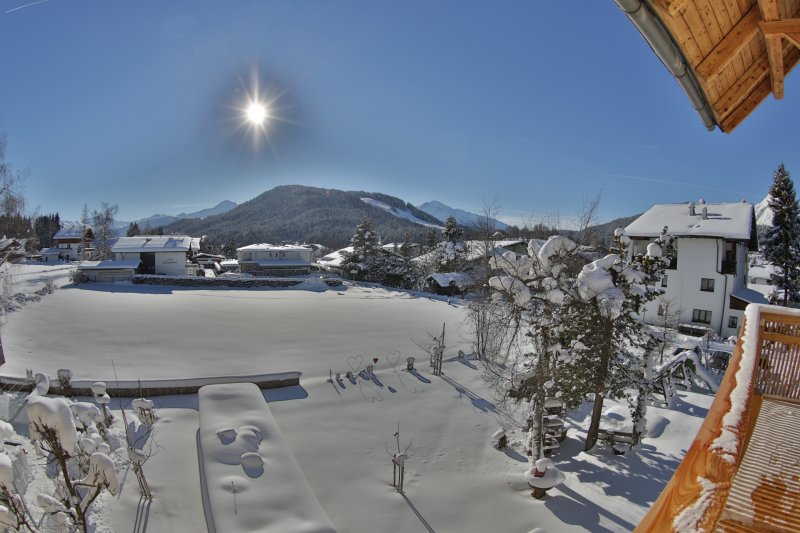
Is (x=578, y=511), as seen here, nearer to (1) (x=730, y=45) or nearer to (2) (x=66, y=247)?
(1) (x=730, y=45)

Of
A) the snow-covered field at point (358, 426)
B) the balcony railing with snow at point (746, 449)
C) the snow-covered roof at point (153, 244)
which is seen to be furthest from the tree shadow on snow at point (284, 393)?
the snow-covered roof at point (153, 244)

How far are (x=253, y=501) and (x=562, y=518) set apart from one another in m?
6.02

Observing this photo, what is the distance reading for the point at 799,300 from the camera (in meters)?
25.6

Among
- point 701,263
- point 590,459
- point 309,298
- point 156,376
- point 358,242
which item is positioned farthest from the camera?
point 358,242

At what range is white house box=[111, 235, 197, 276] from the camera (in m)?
41.4

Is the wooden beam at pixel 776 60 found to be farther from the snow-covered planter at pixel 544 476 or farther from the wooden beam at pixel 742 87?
the snow-covered planter at pixel 544 476

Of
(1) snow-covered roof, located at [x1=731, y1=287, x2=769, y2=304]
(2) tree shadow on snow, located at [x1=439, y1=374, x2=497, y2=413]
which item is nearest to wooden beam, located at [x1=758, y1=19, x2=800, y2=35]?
(2) tree shadow on snow, located at [x1=439, y1=374, x2=497, y2=413]

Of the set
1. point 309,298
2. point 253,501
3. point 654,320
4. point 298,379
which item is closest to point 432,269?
point 309,298

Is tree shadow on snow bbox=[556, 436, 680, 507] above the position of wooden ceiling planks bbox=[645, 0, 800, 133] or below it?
below

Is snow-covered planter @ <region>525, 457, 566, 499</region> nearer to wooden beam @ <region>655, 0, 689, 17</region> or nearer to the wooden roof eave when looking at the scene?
the wooden roof eave

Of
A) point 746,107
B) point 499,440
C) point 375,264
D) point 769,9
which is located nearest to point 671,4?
point 769,9

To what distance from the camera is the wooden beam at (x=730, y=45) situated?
3.14 metres

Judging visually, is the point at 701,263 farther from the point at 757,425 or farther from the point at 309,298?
the point at 309,298

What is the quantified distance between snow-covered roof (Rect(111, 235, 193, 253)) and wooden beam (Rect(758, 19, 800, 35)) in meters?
47.6
